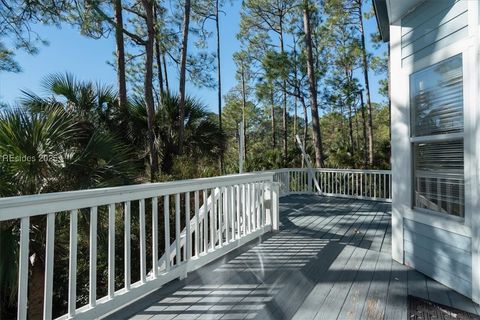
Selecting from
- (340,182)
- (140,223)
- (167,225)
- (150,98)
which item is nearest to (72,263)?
(140,223)

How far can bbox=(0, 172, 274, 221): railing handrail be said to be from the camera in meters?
1.43

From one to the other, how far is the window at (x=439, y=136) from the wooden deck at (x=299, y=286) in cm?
72

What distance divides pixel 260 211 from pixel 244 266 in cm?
127

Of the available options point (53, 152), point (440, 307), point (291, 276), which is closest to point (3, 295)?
point (53, 152)

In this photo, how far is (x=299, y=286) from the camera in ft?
8.25

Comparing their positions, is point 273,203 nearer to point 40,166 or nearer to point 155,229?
point 155,229

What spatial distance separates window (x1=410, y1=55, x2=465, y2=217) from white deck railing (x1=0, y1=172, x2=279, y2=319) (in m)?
1.78

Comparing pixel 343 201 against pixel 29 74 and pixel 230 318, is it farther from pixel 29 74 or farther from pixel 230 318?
pixel 29 74

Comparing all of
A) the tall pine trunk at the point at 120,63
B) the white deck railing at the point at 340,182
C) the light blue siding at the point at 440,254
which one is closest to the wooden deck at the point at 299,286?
the light blue siding at the point at 440,254

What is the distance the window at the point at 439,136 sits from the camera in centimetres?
239

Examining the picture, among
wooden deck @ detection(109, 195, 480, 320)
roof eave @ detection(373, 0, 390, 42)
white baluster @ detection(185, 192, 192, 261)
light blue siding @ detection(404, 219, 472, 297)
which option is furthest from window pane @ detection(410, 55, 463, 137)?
white baluster @ detection(185, 192, 192, 261)

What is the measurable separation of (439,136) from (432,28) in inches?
35.8

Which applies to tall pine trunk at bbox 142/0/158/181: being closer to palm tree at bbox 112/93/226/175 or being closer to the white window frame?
palm tree at bbox 112/93/226/175

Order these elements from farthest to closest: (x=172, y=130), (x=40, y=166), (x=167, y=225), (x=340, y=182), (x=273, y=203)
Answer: (x=340, y=182), (x=172, y=130), (x=273, y=203), (x=40, y=166), (x=167, y=225)
